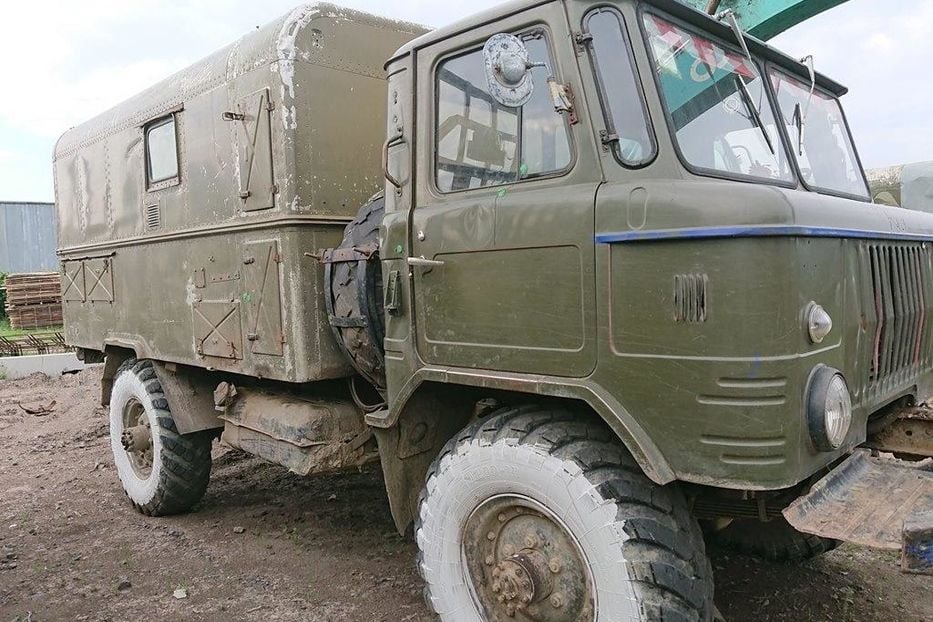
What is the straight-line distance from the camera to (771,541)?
4090mm

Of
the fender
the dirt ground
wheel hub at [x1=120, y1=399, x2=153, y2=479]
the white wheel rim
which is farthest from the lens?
wheel hub at [x1=120, y1=399, x2=153, y2=479]

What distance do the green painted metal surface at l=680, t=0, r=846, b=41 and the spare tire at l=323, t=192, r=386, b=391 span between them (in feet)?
8.44

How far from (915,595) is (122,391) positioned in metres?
5.31

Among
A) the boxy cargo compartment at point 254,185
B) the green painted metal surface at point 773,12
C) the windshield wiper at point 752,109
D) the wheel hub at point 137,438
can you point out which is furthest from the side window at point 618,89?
the wheel hub at point 137,438

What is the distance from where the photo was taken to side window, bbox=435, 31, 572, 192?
2.82 metres

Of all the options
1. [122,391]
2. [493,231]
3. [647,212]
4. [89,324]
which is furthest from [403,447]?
[89,324]

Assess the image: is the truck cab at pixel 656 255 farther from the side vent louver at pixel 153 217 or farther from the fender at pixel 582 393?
the side vent louver at pixel 153 217

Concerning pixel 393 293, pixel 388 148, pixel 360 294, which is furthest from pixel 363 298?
pixel 388 148

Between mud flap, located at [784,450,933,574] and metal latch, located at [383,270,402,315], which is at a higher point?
metal latch, located at [383,270,402,315]

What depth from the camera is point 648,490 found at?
2.60 metres

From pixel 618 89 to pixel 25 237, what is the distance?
27.2m

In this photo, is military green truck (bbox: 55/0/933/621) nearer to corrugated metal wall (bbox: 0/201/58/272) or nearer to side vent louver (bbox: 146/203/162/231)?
side vent louver (bbox: 146/203/162/231)

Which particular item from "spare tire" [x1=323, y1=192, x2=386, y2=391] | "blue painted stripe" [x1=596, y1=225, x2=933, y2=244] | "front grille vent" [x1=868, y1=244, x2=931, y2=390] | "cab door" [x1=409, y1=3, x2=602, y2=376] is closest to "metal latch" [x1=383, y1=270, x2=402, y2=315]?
"cab door" [x1=409, y1=3, x2=602, y2=376]

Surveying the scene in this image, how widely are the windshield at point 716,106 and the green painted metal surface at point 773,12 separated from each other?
1792mm
